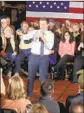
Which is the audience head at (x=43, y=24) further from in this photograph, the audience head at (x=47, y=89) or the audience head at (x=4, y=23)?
the audience head at (x=47, y=89)

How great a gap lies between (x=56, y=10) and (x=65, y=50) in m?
1.76

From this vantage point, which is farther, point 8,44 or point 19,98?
point 8,44

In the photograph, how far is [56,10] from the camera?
9.60 metres

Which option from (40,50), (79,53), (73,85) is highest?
(40,50)

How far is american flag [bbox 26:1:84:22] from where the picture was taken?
9.46m

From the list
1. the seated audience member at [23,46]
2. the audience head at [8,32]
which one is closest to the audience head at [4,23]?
the audience head at [8,32]

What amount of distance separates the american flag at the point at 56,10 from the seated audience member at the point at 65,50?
56.7 inches

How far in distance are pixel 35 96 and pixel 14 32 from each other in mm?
1861

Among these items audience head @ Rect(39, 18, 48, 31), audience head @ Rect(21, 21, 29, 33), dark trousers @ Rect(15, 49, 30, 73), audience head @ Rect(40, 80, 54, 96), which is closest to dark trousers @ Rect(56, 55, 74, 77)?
dark trousers @ Rect(15, 49, 30, 73)

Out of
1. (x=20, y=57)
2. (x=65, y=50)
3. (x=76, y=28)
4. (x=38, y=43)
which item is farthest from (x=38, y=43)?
(x=76, y=28)

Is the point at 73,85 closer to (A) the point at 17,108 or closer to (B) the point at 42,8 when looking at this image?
(B) the point at 42,8

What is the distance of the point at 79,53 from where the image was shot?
801 centimetres

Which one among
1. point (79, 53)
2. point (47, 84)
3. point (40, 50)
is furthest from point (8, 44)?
point (47, 84)

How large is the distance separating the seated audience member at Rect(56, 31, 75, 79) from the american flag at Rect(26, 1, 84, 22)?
144cm
